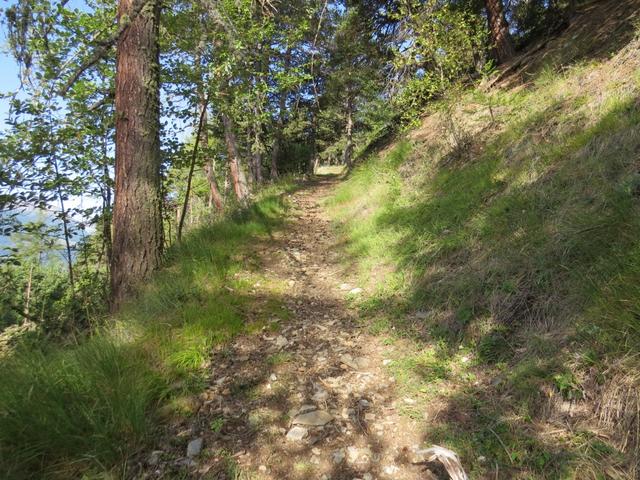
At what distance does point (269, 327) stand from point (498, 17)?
10.1 m

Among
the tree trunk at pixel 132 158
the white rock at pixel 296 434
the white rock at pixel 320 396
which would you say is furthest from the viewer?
the tree trunk at pixel 132 158

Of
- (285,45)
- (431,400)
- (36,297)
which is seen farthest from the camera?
(285,45)

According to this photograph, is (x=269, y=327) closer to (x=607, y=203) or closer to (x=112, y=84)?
(x=607, y=203)

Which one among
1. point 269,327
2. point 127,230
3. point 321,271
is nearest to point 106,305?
point 127,230

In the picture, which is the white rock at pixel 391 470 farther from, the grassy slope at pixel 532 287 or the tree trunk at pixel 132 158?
the tree trunk at pixel 132 158

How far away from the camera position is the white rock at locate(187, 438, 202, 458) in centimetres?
224

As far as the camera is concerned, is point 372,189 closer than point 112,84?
No

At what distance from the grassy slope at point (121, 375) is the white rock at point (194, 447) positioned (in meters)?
0.28

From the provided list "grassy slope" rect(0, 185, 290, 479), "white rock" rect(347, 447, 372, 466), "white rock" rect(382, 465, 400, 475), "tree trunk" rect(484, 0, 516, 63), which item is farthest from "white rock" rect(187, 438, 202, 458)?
"tree trunk" rect(484, 0, 516, 63)

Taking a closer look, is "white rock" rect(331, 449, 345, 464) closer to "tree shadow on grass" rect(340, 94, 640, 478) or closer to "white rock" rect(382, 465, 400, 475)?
"white rock" rect(382, 465, 400, 475)

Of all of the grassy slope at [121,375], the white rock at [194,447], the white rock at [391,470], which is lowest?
the white rock at [391,470]

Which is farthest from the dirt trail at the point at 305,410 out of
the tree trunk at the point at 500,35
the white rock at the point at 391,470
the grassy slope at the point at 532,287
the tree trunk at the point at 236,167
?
the tree trunk at the point at 500,35

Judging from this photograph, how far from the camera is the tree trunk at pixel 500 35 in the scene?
29.7ft

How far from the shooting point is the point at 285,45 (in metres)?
8.35
